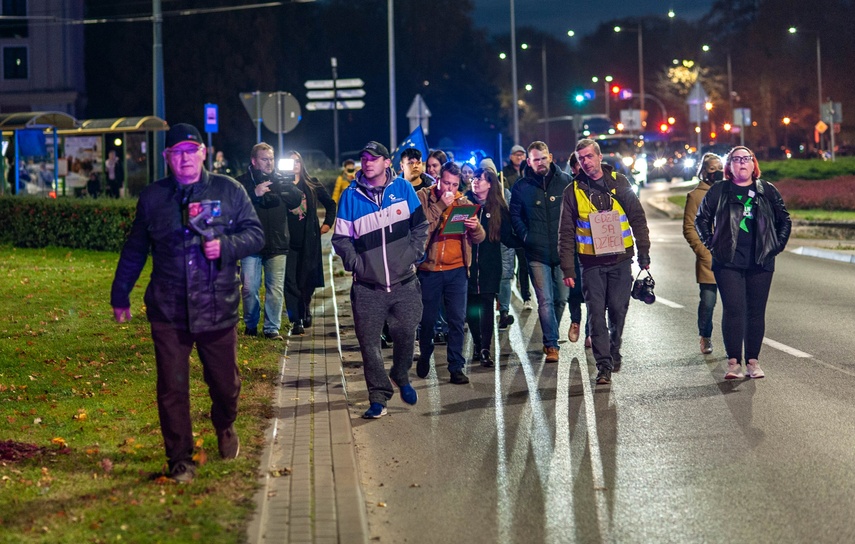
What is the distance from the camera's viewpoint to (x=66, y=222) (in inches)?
934

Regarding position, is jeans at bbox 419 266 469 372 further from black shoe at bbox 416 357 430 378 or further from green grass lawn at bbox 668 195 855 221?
green grass lawn at bbox 668 195 855 221

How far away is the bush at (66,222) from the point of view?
23094 millimetres

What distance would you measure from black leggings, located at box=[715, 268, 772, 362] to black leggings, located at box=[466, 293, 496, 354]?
1987 mm

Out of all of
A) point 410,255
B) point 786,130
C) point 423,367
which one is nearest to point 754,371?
point 423,367

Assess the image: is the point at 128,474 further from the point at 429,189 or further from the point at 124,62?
the point at 124,62

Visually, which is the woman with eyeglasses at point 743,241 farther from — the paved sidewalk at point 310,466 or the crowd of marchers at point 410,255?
the paved sidewalk at point 310,466

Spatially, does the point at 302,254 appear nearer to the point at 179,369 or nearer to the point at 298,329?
the point at 298,329

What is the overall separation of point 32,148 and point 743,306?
2752 centimetres

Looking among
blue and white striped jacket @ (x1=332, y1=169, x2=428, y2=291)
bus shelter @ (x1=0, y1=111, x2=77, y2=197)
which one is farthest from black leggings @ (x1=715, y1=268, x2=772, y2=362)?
bus shelter @ (x1=0, y1=111, x2=77, y2=197)

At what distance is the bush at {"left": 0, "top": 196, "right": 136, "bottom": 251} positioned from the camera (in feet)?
75.8

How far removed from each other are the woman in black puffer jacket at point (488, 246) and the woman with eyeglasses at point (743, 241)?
5.61 feet

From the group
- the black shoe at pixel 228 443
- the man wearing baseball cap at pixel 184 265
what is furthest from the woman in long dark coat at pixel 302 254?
the man wearing baseball cap at pixel 184 265

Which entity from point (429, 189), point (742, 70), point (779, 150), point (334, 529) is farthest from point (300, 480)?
point (779, 150)

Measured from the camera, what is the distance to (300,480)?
21.4 ft
